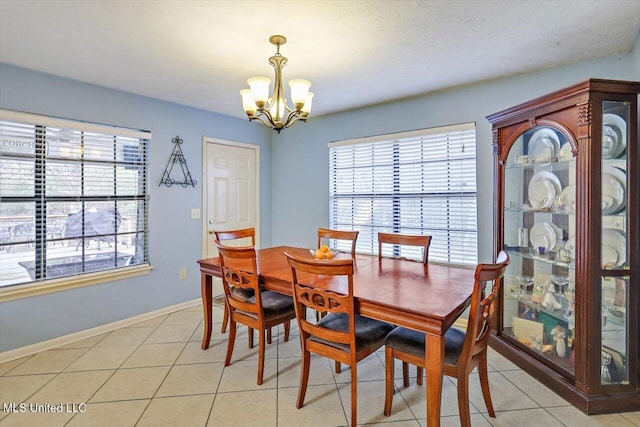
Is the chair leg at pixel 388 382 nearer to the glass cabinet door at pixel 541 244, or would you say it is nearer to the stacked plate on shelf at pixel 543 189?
the glass cabinet door at pixel 541 244

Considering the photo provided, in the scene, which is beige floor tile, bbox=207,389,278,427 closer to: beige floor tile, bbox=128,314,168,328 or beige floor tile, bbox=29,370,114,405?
beige floor tile, bbox=29,370,114,405

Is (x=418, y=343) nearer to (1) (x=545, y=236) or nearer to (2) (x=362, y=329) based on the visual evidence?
(2) (x=362, y=329)

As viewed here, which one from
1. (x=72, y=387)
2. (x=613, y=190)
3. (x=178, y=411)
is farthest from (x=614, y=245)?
(x=72, y=387)

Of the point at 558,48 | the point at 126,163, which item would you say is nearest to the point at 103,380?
the point at 126,163

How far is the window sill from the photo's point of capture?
2.58 metres

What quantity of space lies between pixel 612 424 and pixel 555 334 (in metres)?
0.57

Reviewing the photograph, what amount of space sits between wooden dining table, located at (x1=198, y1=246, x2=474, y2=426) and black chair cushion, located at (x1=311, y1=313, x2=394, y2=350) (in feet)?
0.76

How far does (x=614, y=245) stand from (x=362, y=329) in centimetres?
160

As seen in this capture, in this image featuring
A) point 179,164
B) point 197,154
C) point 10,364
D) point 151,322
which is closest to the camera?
point 10,364

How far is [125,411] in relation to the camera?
1.92 meters

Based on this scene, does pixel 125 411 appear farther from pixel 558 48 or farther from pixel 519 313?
pixel 558 48

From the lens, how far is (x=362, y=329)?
6.44ft

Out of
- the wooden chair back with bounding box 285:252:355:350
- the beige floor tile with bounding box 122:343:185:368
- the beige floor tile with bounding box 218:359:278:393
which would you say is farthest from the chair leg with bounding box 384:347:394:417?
the beige floor tile with bounding box 122:343:185:368

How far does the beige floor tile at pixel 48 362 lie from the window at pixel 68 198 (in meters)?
0.62
